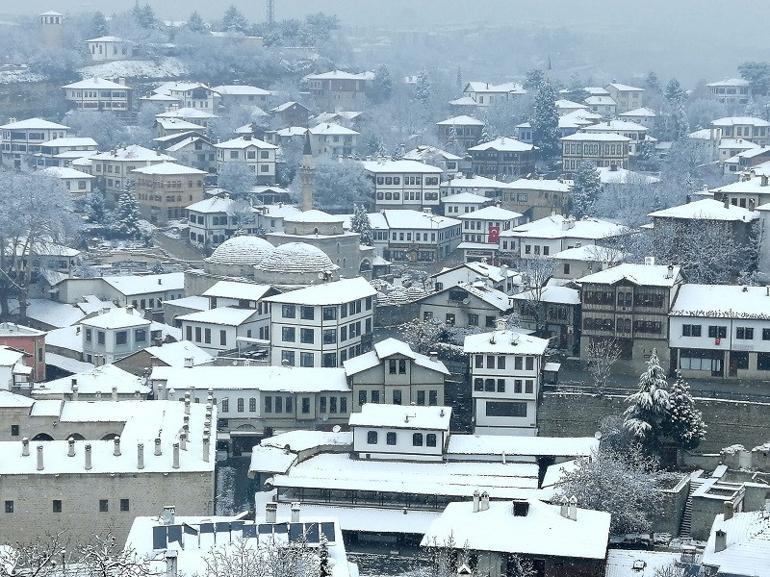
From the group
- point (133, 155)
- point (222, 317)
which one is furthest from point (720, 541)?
point (133, 155)

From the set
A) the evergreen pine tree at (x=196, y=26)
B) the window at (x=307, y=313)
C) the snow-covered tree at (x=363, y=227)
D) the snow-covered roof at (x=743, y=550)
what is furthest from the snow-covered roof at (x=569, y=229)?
the evergreen pine tree at (x=196, y=26)

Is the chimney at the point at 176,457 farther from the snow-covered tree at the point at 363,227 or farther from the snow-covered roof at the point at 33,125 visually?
the snow-covered roof at the point at 33,125

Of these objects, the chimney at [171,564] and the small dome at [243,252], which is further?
the small dome at [243,252]

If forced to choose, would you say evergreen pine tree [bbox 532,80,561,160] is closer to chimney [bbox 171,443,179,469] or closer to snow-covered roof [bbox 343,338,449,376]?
snow-covered roof [bbox 343,338,449,376]

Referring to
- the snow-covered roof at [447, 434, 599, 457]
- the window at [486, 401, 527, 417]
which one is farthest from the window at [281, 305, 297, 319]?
the snow-covered roof at [447, 434, 599, 457]

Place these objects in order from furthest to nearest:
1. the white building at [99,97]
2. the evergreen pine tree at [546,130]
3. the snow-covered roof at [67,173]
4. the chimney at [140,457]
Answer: the white building at [99,97], the evergreen pine tree at [546,130], the snow-covered roof at [67,173], the chimney at [140,457]

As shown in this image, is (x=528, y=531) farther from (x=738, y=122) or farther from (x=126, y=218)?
(x=738, y=122)

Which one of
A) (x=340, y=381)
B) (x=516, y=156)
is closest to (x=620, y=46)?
(x=516, y=156)

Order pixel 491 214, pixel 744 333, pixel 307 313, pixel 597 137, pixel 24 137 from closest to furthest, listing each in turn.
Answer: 1. pixel 744 333
2. pixel 307 313
3. pixel 491 214
4. pixel 597 137
5. pixel 24 137
